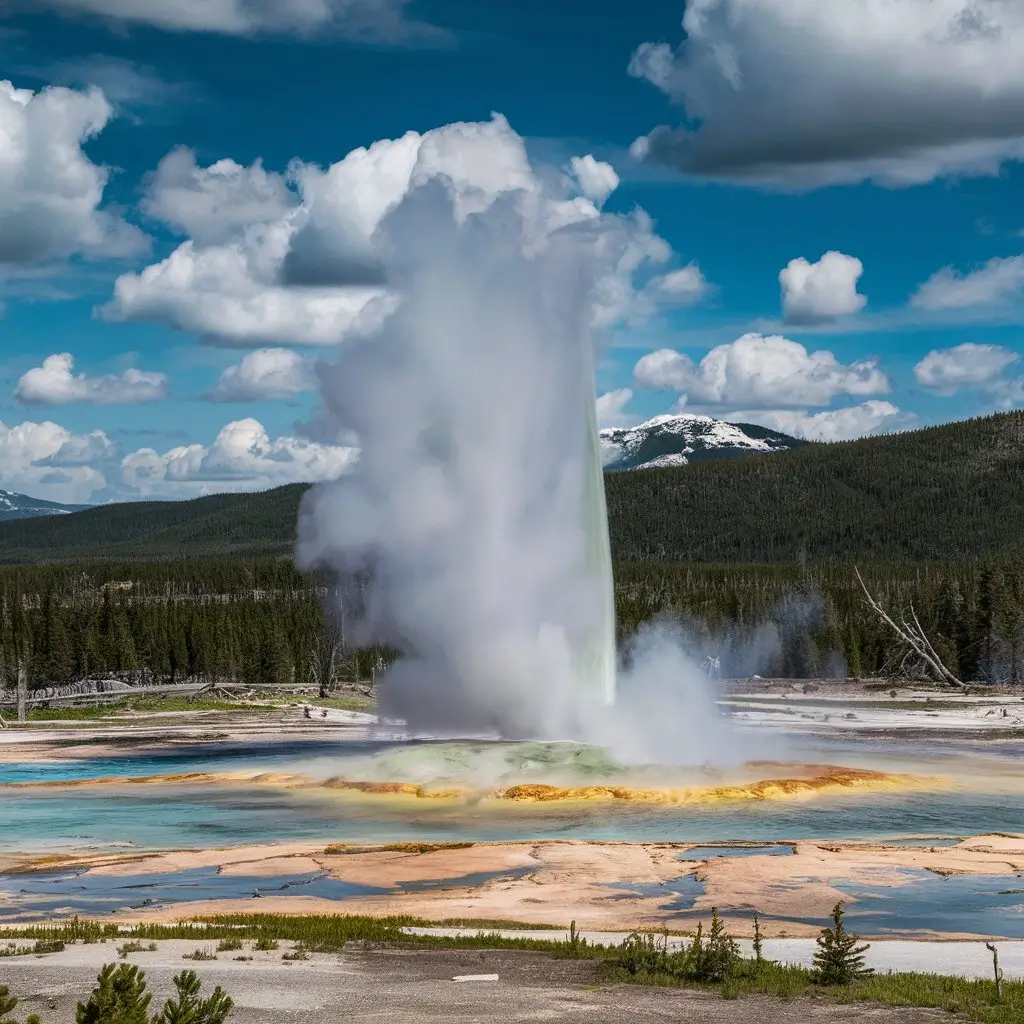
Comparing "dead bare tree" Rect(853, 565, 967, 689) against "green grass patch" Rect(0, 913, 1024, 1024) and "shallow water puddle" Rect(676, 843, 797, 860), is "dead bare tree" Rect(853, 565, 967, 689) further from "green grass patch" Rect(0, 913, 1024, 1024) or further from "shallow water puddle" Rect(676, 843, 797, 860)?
"green grass patch" Rect(0, 913, 1024, 1024)

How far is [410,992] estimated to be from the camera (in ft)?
50.1

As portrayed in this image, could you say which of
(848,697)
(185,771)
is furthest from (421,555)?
(848,697)

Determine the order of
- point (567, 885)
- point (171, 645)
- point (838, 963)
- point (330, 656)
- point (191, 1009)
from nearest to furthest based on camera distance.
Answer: point (191, 1009) → point (838, 963) → point (567, 885) → point (171, 645) → point (330, 656)

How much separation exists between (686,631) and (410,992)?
9520 cm

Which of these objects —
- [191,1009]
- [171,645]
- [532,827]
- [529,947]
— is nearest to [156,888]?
[529,947]

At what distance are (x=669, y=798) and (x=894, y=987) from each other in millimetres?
19721

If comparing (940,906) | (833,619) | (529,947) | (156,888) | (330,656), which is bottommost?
(940,906)

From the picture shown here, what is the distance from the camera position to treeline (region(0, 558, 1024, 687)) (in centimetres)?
8888

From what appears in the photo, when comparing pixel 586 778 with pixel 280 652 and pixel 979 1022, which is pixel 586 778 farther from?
pixel 280 652

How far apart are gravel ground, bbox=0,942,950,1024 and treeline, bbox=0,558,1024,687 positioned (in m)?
56.5

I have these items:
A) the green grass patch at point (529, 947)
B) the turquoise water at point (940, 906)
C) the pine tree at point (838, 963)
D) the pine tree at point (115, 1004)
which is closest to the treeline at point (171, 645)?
the turquoise water at point (940, 906)

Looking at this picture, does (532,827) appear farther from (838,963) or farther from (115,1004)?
(115,1004)

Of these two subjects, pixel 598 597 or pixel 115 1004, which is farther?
pixel 598 597

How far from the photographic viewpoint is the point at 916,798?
34750 mm
